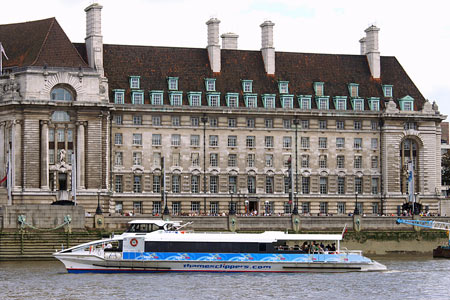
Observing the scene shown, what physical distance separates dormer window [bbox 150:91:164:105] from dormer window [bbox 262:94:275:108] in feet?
36.8

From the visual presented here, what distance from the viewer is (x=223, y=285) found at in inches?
3150

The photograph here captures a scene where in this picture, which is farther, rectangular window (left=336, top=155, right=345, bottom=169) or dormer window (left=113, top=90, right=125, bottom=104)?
rectangular window (left=336, top=155, right=345, bottom=169)

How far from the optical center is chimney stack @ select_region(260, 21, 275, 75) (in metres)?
131

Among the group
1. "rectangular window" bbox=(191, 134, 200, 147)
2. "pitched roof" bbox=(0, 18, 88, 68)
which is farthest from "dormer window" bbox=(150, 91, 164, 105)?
"pitched roof" bbox=(0, 18, 88, 68)

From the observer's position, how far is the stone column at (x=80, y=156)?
4665 inches

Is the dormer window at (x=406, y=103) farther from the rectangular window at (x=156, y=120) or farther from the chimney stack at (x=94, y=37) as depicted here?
the chimney stack at (x=94, y=37)

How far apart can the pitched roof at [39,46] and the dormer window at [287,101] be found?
22049 mm

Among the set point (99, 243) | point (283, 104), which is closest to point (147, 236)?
point (99, 243)

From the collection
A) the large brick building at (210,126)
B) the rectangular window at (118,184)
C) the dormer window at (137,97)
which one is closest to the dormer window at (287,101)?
the large brick building at (210,126)

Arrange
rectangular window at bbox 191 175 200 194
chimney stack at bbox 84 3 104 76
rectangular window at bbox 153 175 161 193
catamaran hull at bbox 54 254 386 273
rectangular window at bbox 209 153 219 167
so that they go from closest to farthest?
catamaran hull at bbox 54 254 386 273
chimney stack at bbox 84 3 104 76
rectangular window at bbox 153 175 161 193
rectangular window at bbox 191 175 200 194
rectangular window at bbox 209 153 219 167

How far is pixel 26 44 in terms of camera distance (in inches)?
4818

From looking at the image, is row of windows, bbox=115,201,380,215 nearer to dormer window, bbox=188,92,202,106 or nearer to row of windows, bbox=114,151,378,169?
row of windows, bbox=114,151,378,169

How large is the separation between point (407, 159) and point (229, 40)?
23.5 m

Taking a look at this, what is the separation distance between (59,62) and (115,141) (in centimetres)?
1024
